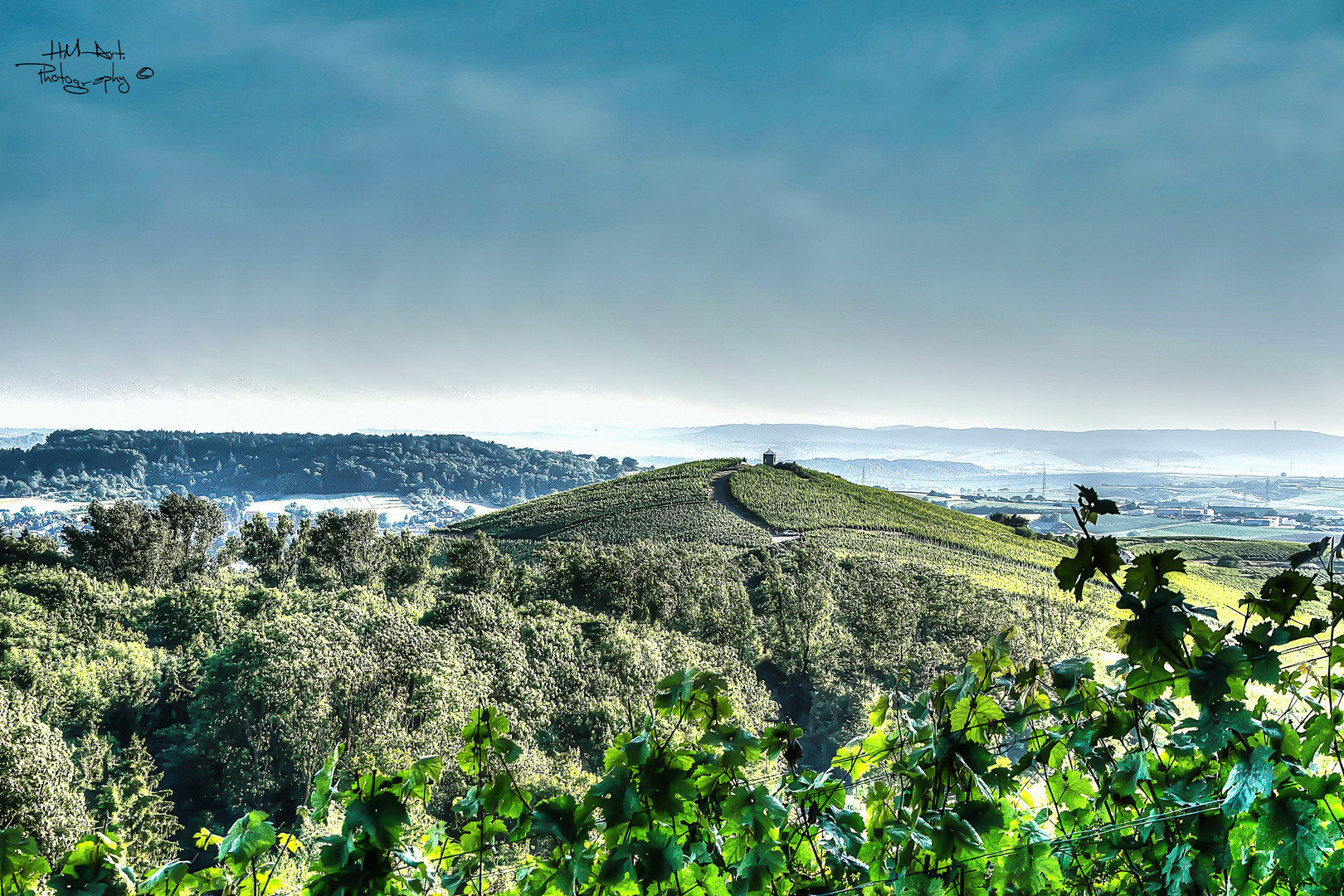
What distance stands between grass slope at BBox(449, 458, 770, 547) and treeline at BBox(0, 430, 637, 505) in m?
23.3

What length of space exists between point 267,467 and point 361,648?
2498 inches

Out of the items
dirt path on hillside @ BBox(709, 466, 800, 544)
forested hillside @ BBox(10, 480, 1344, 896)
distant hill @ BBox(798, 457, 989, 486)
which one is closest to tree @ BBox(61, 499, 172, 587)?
forested hillside @ BBox(10, 480, 1344, 896)

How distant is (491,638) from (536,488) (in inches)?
2612

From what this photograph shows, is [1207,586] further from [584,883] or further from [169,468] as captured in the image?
[169,468]

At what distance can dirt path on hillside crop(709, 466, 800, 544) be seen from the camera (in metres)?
39.4

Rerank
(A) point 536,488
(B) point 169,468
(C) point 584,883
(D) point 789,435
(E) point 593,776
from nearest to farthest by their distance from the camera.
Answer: (C) point 584,883
(E) point 593,776
(B) point 169,468
(A) point 536,488
(D) point 789,435

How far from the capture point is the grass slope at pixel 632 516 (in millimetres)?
39719

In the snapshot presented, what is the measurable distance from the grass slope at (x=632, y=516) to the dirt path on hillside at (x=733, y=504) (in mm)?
506

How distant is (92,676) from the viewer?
1333 cm

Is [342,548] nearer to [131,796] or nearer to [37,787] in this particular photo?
[131,796]

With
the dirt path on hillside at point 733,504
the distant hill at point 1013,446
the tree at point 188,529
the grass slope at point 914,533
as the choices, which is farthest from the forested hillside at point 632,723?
the distant hill at point 1013,446

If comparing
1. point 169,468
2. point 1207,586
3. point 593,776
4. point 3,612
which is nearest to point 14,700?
point 3,612

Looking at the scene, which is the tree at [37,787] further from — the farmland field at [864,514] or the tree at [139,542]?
the farmland field at [864,514]

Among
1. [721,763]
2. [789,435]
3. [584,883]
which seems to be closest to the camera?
[584,883]
